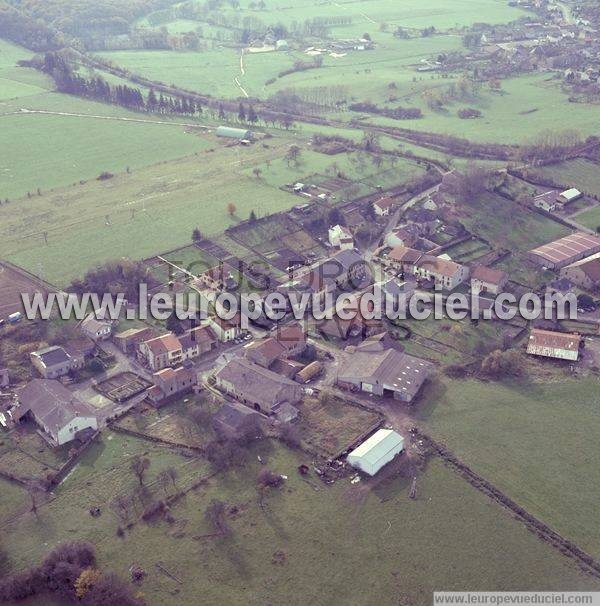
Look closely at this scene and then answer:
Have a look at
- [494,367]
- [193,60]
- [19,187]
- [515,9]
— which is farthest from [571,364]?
[515,9]

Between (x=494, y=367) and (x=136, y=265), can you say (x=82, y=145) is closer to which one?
(x=136, y=265)

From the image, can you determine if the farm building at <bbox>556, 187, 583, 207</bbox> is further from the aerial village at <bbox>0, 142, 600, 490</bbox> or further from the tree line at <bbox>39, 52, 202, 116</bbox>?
the tree line at <bbox>39, 52, 202, 116</bbox>

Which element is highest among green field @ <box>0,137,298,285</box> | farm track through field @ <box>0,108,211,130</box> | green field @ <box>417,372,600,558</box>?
farm track through field @ <box>0,108,211,130</box>

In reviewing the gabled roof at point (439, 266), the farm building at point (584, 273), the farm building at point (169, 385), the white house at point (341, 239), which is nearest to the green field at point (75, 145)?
the white house at point (341, 239)

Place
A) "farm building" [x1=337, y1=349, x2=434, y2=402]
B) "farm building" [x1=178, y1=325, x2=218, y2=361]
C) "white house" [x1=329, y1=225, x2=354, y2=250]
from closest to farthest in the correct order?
"farm building" [x1=337, y1=349, x2=434, y2=402]
"farm building" [x1=178, y1=325, x2=218, y2=361]
"white house" [x1=329, y1=225, x2=354, y2=250]

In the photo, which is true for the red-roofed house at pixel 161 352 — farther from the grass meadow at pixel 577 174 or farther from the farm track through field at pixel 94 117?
the farm track through field at pixel 94 117

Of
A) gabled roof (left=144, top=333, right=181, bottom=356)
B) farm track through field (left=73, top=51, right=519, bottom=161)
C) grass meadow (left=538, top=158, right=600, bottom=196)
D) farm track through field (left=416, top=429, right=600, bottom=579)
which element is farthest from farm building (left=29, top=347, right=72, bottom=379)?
farm track through field (left=73, top=51, right=519, bottom=161)
